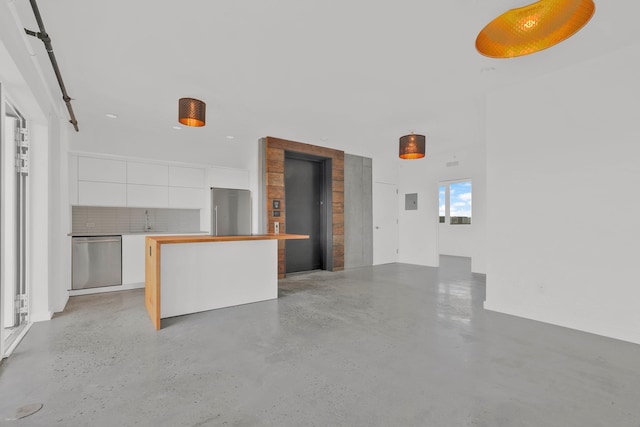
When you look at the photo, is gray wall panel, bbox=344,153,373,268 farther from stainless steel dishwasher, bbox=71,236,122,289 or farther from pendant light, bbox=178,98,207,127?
stainless steel dishwasher, bbox=71,236,122,289

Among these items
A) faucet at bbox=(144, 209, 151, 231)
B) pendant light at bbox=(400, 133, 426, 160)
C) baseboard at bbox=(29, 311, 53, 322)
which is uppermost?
pendant light at bbox=(400, 133, 426, 160)

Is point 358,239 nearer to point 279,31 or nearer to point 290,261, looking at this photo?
point 290,261

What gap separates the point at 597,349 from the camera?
101 inches

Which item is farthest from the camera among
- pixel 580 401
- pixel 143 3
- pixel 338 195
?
pixel 338 195

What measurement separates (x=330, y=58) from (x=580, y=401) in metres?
3.30

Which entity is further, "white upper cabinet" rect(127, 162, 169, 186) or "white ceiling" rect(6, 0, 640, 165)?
"white upper cabinet" rect(127, 162, 169, 186)

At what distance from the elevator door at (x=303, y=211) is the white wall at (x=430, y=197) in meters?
2.55

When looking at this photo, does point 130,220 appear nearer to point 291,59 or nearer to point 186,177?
point 186,177

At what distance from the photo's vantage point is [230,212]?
16.2 feet

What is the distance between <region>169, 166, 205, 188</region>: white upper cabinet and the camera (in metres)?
5.64

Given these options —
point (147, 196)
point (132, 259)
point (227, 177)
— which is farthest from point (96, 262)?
point (227, 177)

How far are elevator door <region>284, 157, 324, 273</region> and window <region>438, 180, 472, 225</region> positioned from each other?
4.19 metres

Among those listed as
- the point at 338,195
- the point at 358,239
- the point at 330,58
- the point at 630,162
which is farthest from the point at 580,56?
the point at 358,239

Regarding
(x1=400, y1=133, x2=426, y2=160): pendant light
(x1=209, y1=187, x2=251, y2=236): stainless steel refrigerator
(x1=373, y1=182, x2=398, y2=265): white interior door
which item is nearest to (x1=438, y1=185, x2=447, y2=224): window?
(x1=373, y1=182, x2=398, y2=265): white interior door
